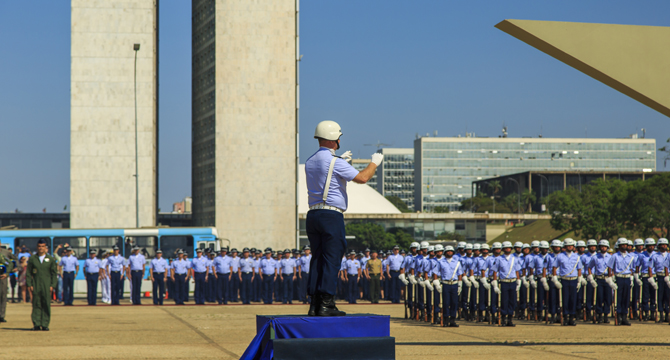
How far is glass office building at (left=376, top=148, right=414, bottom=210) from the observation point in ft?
596

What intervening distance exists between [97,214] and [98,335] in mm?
32642

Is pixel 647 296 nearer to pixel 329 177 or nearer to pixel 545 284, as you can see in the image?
pixel 545 284

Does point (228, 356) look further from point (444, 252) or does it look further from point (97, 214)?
point (97, 214)

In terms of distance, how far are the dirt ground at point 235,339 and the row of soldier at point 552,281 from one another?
19.0 inches

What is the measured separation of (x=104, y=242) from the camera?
27109mm

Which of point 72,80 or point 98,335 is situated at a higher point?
point 72,80

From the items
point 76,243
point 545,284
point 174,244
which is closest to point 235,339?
point 545,284

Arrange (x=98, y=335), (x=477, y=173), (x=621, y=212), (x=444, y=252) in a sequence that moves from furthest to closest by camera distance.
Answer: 1. (x=477, y=173)
2. (x=621, y=212)
3. (x=444, y=252)
4. (x=98, y=335)

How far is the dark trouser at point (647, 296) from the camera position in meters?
16.5

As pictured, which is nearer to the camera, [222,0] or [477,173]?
[222,0]

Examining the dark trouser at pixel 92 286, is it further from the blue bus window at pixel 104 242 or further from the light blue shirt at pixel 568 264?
the light blue shirt at pixel 568 264

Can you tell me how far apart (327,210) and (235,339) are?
7100 mm

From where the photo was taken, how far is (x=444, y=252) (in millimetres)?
16094

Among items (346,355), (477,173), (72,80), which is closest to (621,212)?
Answer: (72,80)
